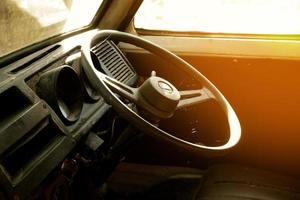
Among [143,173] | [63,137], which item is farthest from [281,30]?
[63,137]

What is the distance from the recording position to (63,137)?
1323 millimetres

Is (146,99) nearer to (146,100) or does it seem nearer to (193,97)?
(146,100)

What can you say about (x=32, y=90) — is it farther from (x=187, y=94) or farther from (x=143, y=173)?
(x=143, y=173)

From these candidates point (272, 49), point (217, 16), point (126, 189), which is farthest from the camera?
point (126, 189)

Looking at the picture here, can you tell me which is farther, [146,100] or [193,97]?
[193,97]

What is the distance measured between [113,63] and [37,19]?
41 cm

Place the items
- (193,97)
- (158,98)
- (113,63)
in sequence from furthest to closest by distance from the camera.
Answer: (113,63)
(193,97)
(158,98)

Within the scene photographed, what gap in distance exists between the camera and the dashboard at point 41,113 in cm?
114

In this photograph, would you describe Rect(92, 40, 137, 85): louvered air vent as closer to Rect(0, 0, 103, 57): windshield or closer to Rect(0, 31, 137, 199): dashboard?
Rect(0, 31, 137, 199): dashboard

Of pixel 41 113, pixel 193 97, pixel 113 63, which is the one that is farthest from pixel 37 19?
pixel 193 97

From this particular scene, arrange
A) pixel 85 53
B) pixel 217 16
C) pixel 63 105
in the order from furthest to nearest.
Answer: pixel 217 16 < pixel 63 105 < pixel 85 53

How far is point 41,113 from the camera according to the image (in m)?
1.27

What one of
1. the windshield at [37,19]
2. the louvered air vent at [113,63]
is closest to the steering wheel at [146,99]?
the louvered air vent at [113,63]

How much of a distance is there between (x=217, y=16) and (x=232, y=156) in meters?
0.78
